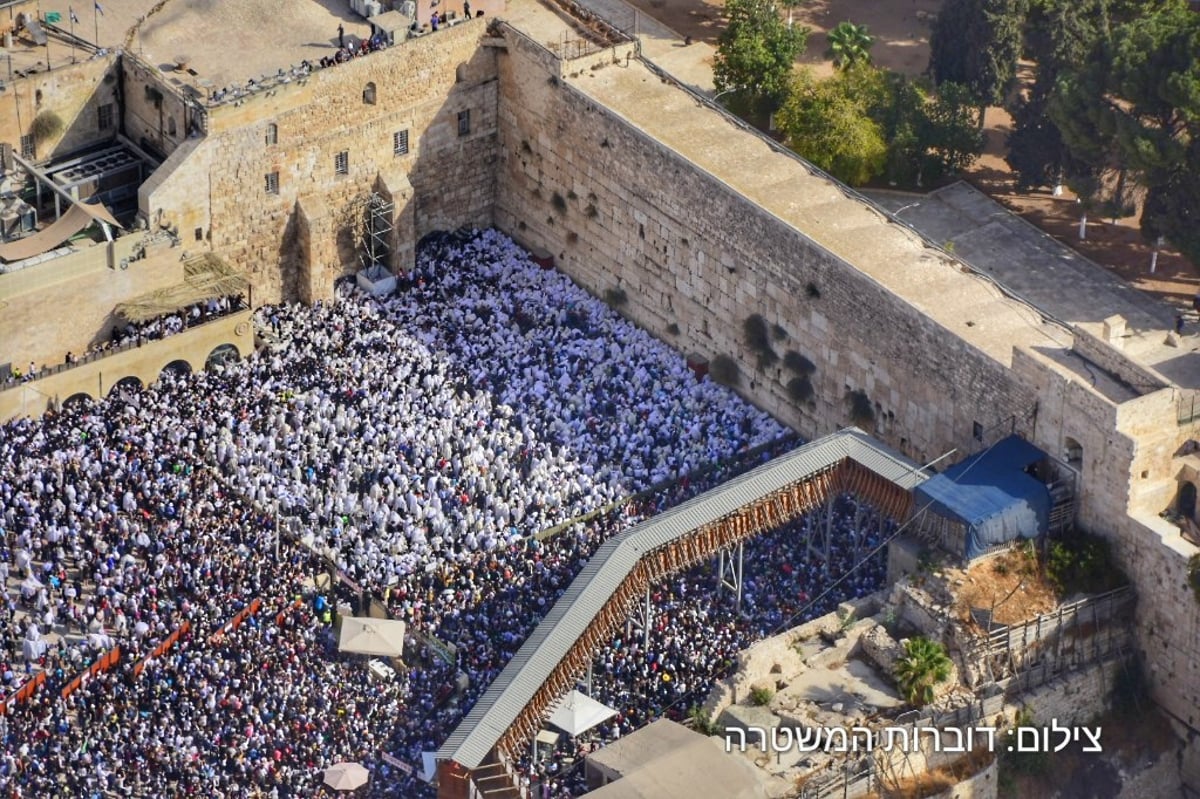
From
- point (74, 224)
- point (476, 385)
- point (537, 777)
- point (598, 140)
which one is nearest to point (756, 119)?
point (598, 140)

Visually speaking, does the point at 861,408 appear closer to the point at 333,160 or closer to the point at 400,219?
the point at 400,219

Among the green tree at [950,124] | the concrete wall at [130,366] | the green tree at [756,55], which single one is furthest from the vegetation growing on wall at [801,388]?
the concrete wall at [130,366]

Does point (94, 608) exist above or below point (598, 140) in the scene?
below

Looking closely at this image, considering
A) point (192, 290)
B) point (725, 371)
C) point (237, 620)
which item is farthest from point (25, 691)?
point (725, 371)

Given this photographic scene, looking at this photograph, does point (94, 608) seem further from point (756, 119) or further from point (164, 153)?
point (756, 119)

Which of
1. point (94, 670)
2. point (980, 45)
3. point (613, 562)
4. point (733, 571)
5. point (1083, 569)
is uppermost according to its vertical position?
point (980, 45)

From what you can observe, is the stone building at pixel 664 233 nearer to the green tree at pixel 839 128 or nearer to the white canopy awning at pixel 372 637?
the green tree at pixel 839 128
